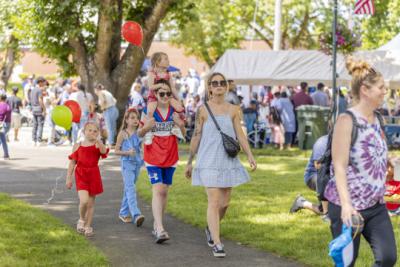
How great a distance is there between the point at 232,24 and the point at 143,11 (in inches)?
1083

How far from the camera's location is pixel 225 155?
8.17 metres

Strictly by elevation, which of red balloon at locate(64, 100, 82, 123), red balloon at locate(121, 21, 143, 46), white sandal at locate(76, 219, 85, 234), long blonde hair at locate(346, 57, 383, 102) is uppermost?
red balloon at locate(121, 21, 143, 46)

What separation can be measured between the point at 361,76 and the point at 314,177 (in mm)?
4722

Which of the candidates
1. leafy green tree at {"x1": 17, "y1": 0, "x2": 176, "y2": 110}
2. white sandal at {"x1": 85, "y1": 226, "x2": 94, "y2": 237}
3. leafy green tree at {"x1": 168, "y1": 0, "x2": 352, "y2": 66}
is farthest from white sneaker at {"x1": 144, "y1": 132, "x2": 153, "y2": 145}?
leafy green tree at {"x1": 168, "y1": 0, "x2": 352, "y2": 66}

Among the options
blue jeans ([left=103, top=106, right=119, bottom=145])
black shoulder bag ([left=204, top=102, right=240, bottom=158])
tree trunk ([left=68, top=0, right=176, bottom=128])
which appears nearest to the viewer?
black shoulder bag ([left=204, top=102, right=240, bottom=158])

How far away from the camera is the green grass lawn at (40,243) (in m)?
7.65

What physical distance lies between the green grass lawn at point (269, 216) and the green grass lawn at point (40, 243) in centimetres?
165

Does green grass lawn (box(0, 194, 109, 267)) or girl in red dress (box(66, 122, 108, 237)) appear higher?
girl in red dress (box(66, 122, 108, 237))

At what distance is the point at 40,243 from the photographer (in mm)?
8641

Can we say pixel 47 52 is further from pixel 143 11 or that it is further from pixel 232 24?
pixel 232 24

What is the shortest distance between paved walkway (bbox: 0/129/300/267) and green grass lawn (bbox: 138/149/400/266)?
0.25 m

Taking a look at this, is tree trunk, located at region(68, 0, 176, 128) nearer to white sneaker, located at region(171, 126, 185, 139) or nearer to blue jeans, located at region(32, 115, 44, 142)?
blue jeans, located at region(32, 115, 44, 142)

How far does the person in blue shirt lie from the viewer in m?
9.75

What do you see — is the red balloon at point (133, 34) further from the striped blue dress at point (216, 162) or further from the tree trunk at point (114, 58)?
A: the tree trunk at point (114, 58)
